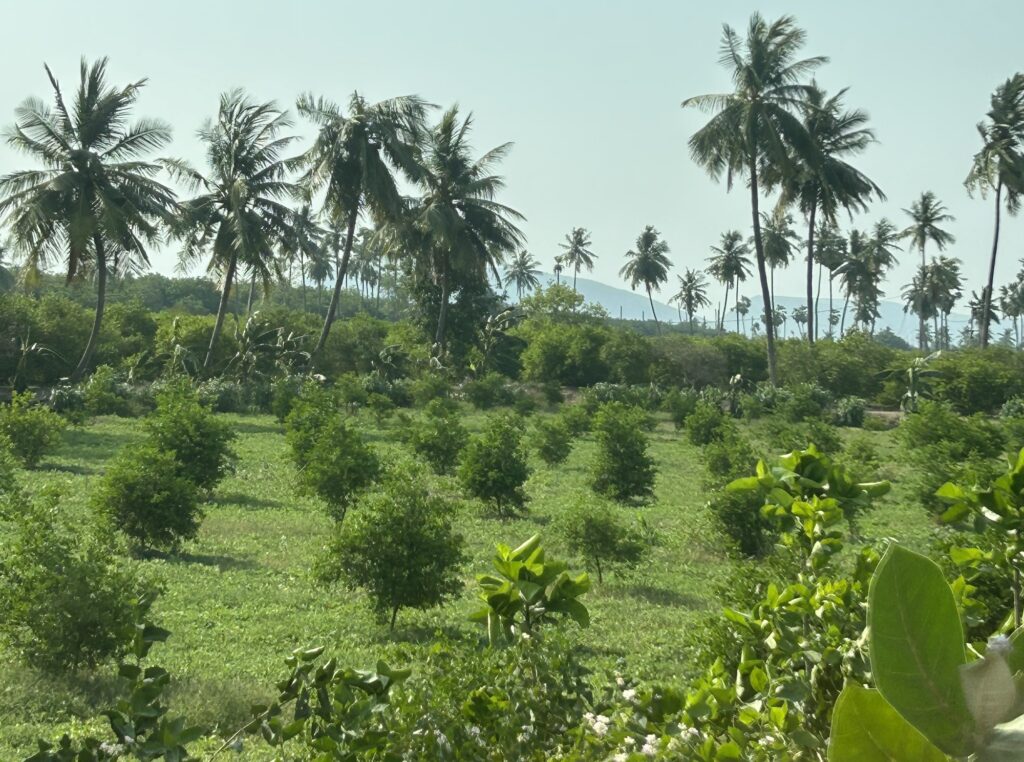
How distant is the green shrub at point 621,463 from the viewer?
607 inches

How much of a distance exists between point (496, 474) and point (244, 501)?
362cm

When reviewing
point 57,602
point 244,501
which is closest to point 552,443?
point 244,501

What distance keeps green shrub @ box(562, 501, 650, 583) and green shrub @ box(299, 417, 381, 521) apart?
3.20 meters

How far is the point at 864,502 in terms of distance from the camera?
2039 mm

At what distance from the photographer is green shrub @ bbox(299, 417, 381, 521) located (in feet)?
39.4

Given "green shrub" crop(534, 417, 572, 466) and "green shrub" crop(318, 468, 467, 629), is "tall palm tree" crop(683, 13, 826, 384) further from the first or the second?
"green shrub" crop(318, 468, 467, 629)

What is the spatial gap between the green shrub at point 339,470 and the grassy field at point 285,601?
431mm

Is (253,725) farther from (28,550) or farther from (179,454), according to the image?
(179,454)

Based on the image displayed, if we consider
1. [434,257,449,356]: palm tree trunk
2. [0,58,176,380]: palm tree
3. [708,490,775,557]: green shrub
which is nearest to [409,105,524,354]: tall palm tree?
[434,257,449,356]: palm tree trunk

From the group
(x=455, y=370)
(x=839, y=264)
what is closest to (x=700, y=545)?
(x=455, y=370)

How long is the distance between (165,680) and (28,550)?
15.7 ft

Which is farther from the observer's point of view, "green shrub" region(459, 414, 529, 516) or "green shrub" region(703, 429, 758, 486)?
"green shrub" region(703, 429, 758, 486)

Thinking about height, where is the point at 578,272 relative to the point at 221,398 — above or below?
above

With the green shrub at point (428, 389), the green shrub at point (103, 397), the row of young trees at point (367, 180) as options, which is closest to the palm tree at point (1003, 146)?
the row of young trees at point (367, 180)
